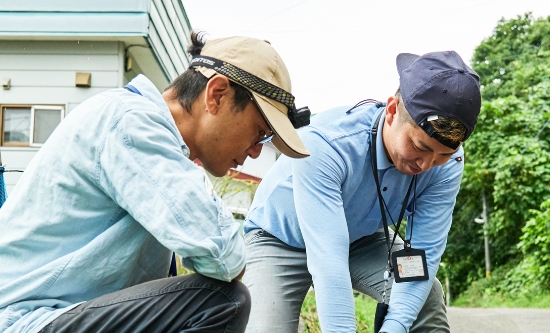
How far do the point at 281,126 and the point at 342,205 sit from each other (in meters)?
0.84

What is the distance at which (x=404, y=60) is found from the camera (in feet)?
9.62

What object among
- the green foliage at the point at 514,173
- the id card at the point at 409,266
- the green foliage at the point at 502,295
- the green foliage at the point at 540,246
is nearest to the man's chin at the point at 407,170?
the id card at the point at 409,266

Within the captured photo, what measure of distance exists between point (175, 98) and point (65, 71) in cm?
526

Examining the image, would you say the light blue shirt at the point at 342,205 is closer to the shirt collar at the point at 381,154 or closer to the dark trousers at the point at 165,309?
the shirt collar at the point at 381,154

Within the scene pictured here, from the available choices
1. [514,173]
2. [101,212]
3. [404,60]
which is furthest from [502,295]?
[101,212]

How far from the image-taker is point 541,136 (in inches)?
709

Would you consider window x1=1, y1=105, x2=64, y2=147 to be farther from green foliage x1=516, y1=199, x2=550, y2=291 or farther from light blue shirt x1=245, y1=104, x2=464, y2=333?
green foliage x1=516, y1=199, x2=550, y2=291

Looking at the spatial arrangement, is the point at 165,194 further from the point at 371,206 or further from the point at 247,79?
the point at 371,206

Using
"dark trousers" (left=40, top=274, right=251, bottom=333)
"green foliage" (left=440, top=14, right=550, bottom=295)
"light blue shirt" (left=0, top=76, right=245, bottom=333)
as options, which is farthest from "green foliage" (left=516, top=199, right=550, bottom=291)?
"light blue shirt" (left=0, top=76, right=245, bottom=333)

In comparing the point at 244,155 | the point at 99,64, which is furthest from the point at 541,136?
the point at 244,155

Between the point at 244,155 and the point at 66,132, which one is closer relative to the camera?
the point at 66,132

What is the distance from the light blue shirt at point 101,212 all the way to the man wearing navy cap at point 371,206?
38.7 inches

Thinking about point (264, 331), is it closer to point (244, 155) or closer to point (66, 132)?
point (244, 155)

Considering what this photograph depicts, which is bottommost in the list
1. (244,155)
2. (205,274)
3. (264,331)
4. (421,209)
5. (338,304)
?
(264,331)
